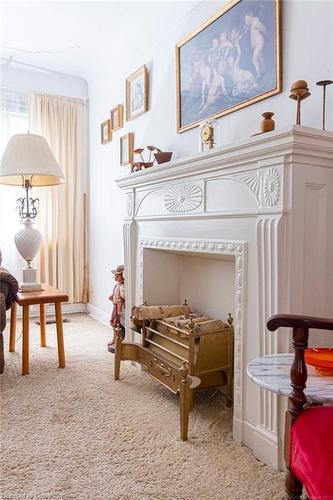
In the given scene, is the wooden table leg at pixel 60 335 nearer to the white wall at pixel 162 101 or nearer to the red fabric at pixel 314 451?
the white wall at pixel 162 101

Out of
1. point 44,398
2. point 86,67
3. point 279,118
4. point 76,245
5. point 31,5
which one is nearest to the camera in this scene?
point 279,118

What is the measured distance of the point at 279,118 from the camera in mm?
1922

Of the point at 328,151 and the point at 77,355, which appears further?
the point at 77,355

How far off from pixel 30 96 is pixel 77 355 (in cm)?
282

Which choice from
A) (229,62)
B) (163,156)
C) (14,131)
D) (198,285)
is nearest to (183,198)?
(163,156)

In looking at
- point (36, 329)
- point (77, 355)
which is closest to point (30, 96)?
point (36, 329)

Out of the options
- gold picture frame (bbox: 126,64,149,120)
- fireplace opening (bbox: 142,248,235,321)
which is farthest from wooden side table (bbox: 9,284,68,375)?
gold picture frame (bbox: 126,64,149,120)

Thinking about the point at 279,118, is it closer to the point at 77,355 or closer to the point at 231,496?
the point at 231,496

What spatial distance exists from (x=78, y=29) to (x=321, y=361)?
3.34 metres

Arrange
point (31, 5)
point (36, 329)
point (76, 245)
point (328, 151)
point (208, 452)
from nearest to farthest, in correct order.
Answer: point (328, 151), point (208, 452), point (31, 5), point (36, 329), point (76, 245)

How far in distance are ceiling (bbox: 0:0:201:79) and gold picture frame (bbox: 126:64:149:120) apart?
228 mm

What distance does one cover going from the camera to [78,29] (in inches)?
132

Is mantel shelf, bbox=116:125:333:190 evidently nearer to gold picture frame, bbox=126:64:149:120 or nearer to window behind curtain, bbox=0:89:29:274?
gold picture frame, bbox=126:64:149:120

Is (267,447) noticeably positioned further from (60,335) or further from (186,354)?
(60,335)
